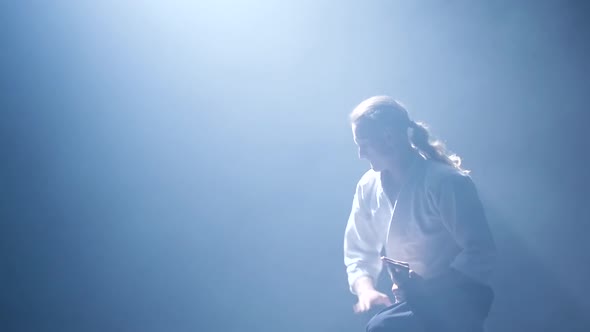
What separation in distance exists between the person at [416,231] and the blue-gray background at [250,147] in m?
0.47

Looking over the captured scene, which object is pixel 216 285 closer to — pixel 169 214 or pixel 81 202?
Answer: pixel 169 214

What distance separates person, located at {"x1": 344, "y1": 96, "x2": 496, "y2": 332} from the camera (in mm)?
1036

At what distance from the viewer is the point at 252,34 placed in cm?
173

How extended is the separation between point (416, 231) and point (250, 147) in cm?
82

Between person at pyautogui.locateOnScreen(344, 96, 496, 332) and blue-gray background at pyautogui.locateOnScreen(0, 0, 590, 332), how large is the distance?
466mm

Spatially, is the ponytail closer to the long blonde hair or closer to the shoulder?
the long blonde hair

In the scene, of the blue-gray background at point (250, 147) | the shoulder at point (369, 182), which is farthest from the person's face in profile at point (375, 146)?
the blue-gray background at point (250, 147)

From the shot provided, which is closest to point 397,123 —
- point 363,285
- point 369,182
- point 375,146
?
point 375,146

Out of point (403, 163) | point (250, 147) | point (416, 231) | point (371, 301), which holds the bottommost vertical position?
point (371, 301)

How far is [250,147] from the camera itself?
1.79 m

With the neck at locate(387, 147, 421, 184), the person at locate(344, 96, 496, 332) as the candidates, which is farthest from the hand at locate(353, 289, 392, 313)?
the neck at locate(387, 147, 421, 184)

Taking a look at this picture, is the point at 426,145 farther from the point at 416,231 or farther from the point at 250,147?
the point at 250,147

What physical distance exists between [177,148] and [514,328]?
1.46m

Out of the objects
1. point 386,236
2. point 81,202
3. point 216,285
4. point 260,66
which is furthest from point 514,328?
point 81,202
